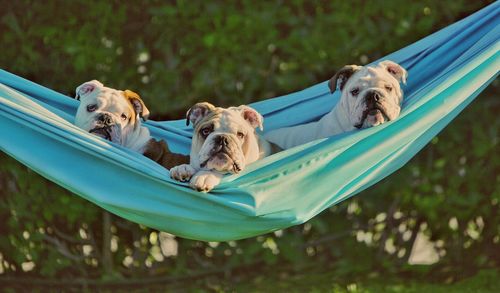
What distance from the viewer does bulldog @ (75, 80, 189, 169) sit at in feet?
12.7

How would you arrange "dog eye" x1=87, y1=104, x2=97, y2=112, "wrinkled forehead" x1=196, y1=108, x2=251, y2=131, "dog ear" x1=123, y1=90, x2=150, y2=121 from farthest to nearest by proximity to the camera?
"dog ear" x1=123, y1=90, x2=150, y2=121 → "dog eye" x1=87, y1=104, x2=97, y2=112 → "wrinkled forehead" x1=196, y1=108, x2=251, y2=131

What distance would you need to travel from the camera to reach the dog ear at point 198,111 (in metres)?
3.84

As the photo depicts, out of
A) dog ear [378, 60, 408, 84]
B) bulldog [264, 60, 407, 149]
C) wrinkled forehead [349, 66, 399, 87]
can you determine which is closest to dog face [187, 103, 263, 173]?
bulldog [264, 60, 407, 149]

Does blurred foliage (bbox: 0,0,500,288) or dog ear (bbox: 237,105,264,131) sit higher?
blurred foliage (bbox: 0,0,500,288)

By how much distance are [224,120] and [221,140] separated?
0.54ft

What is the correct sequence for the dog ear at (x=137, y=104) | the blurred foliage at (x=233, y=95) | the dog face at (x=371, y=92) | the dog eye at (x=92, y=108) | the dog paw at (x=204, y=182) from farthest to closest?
1. the blurred foliage at (x=233, y=95)
2. the dog ear at (x=137, y=104)
3. the dog eye at (x=92, y=108)
4. the dog face at (x=371, y=92)
5. the dog paw at (x=204, y=182)

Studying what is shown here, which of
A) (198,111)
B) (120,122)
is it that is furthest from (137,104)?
(198,111)

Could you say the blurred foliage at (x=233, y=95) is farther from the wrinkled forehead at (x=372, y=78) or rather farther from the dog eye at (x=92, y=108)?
the dog eye at (x=92, y=108)

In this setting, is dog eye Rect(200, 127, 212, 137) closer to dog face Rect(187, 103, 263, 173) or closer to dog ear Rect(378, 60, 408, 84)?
dog face Rect(187, 103, 263, 173)

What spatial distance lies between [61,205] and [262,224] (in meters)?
1.95

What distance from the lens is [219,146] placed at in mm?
3545

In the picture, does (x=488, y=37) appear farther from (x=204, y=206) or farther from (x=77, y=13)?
(x=77, y=13)

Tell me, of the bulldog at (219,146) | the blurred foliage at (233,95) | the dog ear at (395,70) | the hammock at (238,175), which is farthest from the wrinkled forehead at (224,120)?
the blurred foliage at (233,95)

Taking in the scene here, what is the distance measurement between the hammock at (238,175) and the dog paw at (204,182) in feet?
0.08
